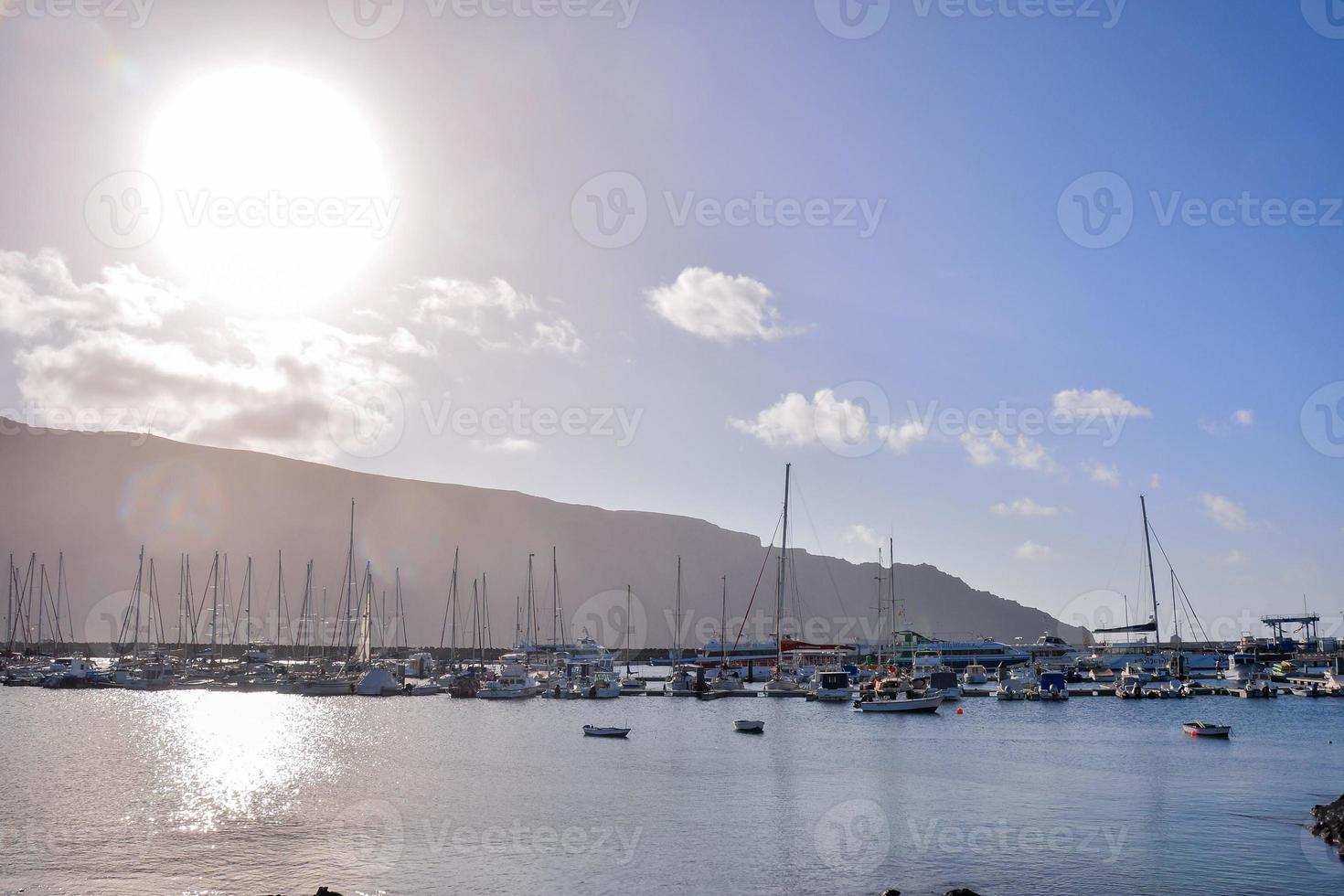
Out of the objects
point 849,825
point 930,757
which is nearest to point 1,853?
point 849,825

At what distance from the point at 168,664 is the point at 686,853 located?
324 feet

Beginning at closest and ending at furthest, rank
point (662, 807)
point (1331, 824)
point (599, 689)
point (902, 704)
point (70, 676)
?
1. point (1331, 824)
2. point (662, 807)
3. point (902, 704)
4. point (599, 689)
5. point (70, 676)

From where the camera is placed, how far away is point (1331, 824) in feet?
103

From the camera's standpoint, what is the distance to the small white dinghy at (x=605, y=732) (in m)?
61.7

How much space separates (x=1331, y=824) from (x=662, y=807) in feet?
74.5

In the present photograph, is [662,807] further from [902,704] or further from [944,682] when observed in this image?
[944,682]

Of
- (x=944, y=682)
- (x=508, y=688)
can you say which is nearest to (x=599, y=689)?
(x=508, y=688)

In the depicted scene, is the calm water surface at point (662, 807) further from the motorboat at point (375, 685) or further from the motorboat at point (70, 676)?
the motorboat at point (70, 676)

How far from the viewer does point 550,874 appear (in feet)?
89.7

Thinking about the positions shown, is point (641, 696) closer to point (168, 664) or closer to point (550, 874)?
point (168, 664)

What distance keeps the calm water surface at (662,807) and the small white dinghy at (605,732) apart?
175 cm

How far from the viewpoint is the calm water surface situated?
88.5 ft

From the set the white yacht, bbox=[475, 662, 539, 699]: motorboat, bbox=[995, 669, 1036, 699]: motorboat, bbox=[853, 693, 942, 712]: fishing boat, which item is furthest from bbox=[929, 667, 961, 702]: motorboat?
the white yacht

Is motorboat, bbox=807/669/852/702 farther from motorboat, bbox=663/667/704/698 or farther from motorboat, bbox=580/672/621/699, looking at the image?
motorboat, bbox=580/672/621/699
